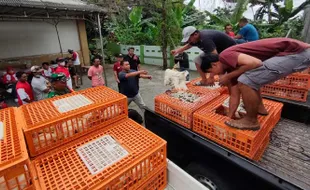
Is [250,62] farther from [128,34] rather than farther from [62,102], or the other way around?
[128,34]

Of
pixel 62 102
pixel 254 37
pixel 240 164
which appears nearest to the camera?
pixel 240 164

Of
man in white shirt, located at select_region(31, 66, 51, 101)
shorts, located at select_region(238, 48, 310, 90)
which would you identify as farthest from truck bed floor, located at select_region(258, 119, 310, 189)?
man in white shirt, located at select_region(31, 66, 51, 101)

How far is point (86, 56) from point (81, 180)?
10.8 m

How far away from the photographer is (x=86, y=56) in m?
11.0

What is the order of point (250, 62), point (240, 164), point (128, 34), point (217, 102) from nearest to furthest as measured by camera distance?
point (240, 164) < point (250, 62) < point (217, 102) < point (128, 34)

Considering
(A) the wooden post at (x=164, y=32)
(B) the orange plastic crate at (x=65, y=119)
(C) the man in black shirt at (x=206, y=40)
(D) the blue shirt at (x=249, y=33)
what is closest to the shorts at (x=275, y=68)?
(C) the man in black shirt at (x=206, y=40)

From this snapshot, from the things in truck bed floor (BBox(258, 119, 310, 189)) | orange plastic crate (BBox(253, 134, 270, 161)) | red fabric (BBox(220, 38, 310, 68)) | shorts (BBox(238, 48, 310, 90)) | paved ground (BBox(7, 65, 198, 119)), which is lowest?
paved ground (BBox(7, 65, 198, 119))

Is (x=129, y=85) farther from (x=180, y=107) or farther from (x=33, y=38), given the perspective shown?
(x=33, y=38)

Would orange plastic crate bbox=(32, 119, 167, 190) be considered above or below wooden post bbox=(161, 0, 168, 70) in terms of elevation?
below

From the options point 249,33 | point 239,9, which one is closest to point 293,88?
point 249,33

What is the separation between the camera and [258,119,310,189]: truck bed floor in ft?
6.07

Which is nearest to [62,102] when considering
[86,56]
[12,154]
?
[12,154]

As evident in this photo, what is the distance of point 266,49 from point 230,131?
3.18ft

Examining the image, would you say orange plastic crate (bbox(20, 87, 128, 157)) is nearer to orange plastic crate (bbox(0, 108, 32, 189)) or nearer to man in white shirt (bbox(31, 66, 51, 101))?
orange plastic crate (bbox(0, 108, 32, 189))
